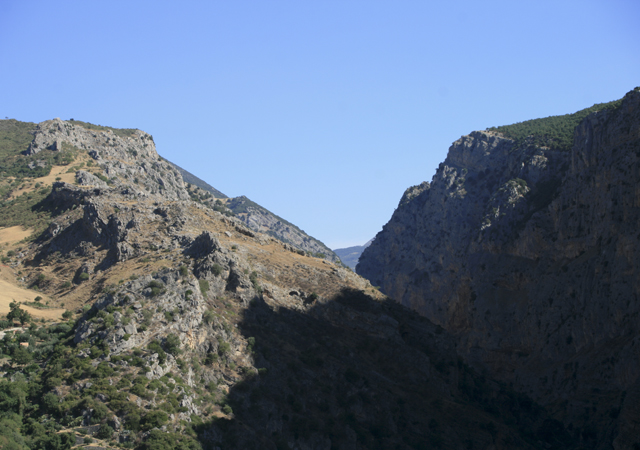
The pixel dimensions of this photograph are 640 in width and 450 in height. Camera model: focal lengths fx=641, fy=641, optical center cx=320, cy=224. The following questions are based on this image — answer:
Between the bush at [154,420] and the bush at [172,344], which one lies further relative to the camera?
the bush at [172,344]

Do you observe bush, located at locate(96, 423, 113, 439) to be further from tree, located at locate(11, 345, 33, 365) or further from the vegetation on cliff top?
the vegetation on cliff top

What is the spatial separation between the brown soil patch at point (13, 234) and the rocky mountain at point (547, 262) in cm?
8029

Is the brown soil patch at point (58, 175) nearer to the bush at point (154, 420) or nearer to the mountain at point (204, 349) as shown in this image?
the mountain at point (204, 349)

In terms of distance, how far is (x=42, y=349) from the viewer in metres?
57.3

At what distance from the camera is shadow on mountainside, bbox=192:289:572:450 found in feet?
195

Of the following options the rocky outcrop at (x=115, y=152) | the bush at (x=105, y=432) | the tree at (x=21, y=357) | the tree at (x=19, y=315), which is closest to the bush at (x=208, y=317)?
the tree at (x=21, y=357)

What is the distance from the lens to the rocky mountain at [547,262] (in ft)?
313

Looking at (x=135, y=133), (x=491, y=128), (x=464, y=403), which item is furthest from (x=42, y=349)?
(x=491, y=128)

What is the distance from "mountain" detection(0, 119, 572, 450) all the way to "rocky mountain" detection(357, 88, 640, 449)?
12.8 meters

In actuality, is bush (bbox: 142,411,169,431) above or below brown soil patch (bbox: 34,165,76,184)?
below

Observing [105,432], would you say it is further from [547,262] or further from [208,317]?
[547,262]

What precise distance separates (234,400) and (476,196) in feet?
378

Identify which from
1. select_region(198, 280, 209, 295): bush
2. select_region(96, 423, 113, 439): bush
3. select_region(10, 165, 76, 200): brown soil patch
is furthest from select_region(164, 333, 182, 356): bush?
select_region(10, 165, 76, 200): brown soil patch

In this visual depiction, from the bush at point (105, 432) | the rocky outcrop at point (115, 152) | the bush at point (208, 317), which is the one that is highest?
the rocky outcrop at point (115, 152)
